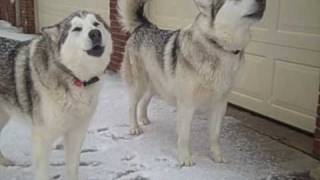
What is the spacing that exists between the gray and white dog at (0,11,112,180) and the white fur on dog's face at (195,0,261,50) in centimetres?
81

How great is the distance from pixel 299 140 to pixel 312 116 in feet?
0.83

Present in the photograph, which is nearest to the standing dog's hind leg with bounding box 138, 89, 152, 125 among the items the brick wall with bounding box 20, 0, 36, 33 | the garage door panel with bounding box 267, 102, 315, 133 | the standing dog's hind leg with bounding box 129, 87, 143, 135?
the standing dog's hind leg with bounding box 129, 87, 143, 135

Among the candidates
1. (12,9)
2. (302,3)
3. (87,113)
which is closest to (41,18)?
(12,9)

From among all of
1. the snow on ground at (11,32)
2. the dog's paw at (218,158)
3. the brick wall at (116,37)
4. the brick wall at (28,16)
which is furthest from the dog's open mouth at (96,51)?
the brick wall at (28,16)

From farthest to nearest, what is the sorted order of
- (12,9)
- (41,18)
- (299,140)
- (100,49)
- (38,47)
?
(12,9)
(41,18)
(299,140)
(38,47)
(100,49)

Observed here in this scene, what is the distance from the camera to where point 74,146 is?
2.90 m

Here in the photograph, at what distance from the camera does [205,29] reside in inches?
126

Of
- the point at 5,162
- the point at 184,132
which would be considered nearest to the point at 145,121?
the point at 184,132

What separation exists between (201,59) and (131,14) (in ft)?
3.55

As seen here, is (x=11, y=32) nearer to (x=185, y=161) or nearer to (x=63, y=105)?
(x=185, y=161)

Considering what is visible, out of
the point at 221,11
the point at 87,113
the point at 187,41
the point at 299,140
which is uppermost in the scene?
the point at 221,11

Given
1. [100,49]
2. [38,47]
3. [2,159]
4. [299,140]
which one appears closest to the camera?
[100,49]

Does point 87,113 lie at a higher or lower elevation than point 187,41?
lower

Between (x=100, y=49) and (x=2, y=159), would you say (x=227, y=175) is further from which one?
(x=2, y=159)
